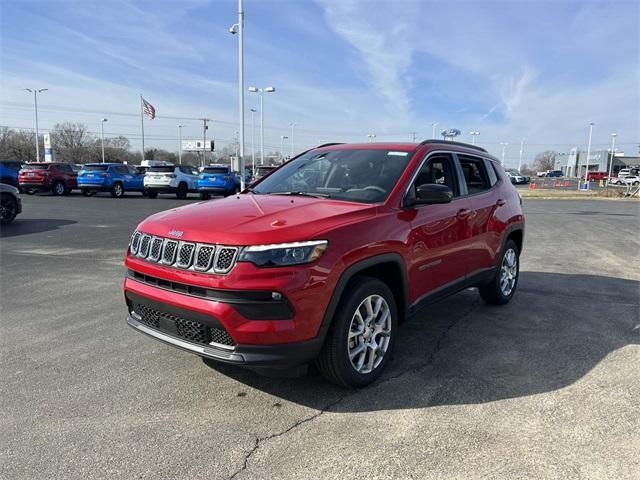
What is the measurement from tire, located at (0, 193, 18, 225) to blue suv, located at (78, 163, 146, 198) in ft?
40.1

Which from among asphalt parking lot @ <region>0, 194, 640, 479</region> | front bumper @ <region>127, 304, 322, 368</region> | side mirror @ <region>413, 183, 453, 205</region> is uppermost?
side mirror @ <region>413, 183, 453, 205</region>

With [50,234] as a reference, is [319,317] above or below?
above

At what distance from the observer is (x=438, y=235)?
4316 mm

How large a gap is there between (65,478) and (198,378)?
1.29m

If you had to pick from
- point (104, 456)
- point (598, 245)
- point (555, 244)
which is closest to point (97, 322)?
point (104, 456)

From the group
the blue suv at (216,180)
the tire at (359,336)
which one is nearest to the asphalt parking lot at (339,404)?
the tire at (359,336)

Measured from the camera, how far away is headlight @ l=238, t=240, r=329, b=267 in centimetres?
299

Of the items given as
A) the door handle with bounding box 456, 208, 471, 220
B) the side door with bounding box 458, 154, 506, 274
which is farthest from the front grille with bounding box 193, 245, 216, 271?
the side door with bounding box 458, 154, 506, 274

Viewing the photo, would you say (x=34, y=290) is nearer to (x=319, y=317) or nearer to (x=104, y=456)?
(x=104, y=456)

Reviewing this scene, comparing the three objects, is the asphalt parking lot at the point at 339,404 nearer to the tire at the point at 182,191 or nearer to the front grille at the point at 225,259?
the front grille at the point at 225,259

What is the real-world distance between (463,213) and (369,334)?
73.0 inches

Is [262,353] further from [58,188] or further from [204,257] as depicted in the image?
[58,188]

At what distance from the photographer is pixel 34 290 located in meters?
6.30

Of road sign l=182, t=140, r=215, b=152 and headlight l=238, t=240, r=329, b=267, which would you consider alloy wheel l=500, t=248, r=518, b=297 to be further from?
road sign l=182, t=140, r=215, b=152
